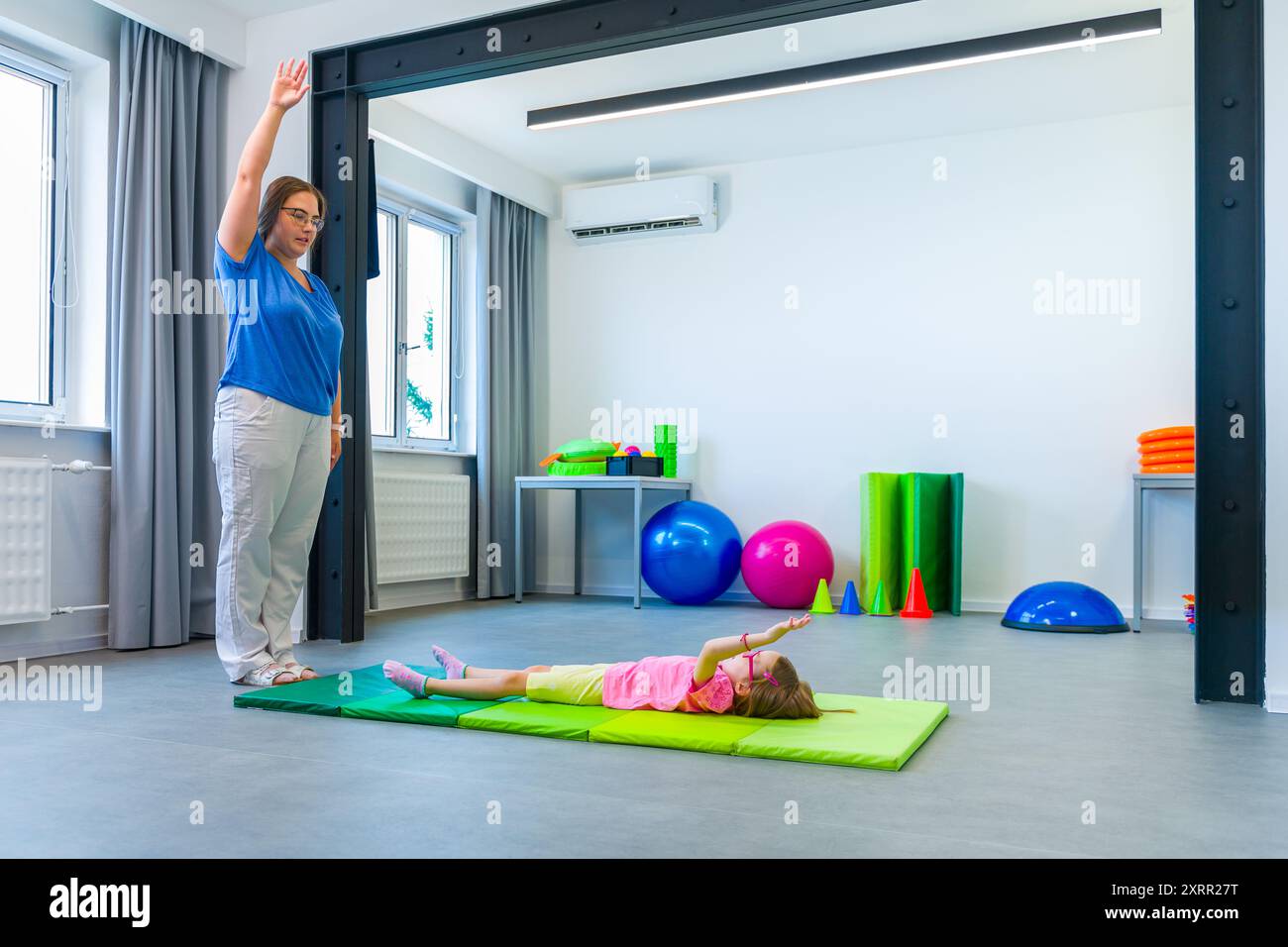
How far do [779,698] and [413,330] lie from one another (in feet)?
14.0

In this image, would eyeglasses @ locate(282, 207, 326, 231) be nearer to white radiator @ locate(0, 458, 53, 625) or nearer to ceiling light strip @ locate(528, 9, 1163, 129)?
white radiator @ locate(0, 458, 53, 625)

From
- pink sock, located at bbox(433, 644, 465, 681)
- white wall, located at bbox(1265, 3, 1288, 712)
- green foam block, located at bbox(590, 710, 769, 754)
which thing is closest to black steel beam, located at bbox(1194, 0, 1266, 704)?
white wall, located at bbox(1265, 3, 1288, 712)

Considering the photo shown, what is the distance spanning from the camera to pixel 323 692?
302 centimetres

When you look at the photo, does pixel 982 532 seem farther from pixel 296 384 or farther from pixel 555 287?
pixel 296 384

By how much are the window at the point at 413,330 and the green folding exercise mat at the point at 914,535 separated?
2.64 m

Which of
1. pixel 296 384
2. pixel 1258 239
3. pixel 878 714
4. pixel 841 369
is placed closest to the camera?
pixel 878 714

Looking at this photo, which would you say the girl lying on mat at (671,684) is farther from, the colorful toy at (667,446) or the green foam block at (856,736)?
the colorful toy at (667,446)

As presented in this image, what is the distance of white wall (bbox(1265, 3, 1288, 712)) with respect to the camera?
2943mm

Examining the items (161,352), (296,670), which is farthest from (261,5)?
(296,670)

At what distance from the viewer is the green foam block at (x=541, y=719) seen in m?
2.54

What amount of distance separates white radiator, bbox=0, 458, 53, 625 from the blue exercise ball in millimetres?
3149

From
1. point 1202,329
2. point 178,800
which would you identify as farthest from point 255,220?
point 1202,329
